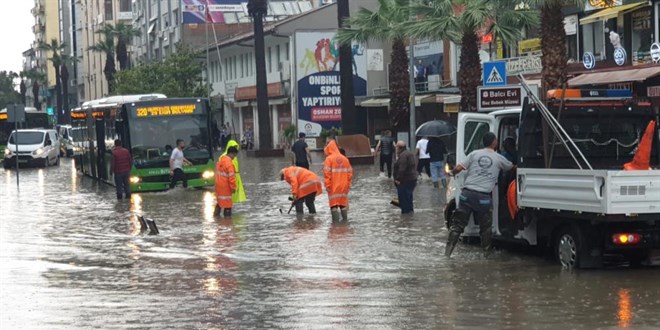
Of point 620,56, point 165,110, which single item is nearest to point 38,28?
point 620,56

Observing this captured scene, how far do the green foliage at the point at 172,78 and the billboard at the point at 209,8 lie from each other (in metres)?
13.6

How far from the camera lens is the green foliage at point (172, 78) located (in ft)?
248

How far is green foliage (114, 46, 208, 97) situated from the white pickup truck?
59316 mm

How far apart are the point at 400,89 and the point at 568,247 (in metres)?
30.9

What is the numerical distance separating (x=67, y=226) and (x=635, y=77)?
63.6 feet

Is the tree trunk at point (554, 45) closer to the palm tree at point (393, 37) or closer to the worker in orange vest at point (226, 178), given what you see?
the worker in orange vest at point (226, 178)

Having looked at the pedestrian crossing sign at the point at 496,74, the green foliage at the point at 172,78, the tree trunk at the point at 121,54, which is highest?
the tree trunk at the point at 121,54

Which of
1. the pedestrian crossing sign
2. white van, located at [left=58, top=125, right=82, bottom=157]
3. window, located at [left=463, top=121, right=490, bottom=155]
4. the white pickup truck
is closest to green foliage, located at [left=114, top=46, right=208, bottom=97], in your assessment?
white van, located at [left=58, top=125, right=82, bottom=157]

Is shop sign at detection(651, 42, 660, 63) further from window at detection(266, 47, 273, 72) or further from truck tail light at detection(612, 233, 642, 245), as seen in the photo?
window at detection(266, 47, 273, 72)

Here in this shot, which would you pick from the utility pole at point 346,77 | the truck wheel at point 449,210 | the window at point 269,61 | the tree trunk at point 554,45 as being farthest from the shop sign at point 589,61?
the window at point 269,61

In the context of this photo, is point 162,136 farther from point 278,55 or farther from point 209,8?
point 209,8

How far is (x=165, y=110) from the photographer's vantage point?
3338cm

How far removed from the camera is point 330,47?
6831 centimetres

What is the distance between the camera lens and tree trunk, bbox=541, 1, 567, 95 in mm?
28297
